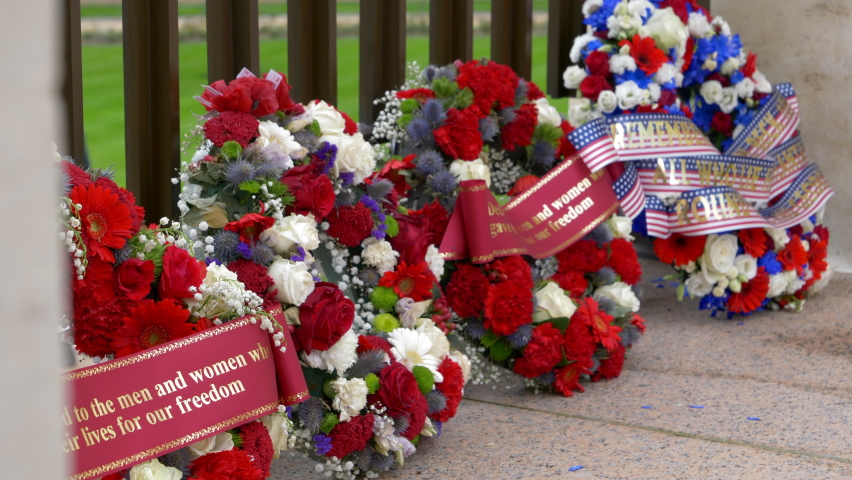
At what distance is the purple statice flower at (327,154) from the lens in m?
2.22

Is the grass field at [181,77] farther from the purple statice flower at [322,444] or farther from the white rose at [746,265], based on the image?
the purple statice flower at [322,444]

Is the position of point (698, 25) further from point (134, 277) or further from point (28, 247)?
→ point (28, 247)

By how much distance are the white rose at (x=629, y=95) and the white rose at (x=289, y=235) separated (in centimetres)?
154

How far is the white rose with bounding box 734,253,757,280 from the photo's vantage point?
3332 millimetres

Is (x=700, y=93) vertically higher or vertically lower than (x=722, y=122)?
higher

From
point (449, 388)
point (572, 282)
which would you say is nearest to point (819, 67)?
point (572, 282)

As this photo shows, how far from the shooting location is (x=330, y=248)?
224 cm

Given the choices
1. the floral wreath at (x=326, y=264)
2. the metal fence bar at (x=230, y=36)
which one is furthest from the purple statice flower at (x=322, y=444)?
the metal fence bar at (x=230, y=36)

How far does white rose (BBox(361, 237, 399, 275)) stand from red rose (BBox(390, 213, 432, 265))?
0.04 meters

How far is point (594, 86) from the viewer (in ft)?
10.7

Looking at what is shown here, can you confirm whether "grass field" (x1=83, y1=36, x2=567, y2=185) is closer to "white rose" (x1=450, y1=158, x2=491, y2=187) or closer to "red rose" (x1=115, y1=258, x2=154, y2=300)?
"white rose" (x1=450, y1=158, x2=491, y2=187)

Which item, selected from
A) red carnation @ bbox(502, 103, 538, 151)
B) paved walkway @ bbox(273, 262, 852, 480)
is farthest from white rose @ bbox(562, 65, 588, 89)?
paved walkway @ bbox(273, 262, 852, 480)

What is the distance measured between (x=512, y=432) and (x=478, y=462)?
0.23 meters

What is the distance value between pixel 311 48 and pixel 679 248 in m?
1.47
